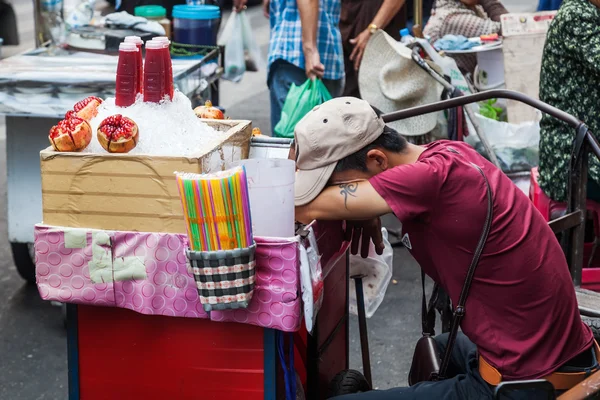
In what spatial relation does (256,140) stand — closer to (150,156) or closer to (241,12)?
(150,156)

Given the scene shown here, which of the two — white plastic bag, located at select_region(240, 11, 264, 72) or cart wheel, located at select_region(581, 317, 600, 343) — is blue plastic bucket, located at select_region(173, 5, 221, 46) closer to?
white plastic bag, located at select_region(240, 11, 264, 72)

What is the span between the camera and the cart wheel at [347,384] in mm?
2871

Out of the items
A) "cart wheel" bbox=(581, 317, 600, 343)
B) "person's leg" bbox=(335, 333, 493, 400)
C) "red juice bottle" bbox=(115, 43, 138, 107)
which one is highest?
"red juice bottle" bbox=(115, 43, 138, 107)

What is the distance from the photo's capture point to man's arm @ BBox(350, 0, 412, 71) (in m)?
5.79

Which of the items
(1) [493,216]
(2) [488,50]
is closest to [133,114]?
(1) [493,216]

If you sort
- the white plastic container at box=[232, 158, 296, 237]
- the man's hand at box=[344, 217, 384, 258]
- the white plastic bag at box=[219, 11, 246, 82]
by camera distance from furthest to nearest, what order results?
the white plastic bag at box=[219, 11, 246, 82] → the man's hand at box=[344, 217, 384, 258] → the white plastic container at box=[232, 158, 296, 237]

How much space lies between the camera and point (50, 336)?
442 cm

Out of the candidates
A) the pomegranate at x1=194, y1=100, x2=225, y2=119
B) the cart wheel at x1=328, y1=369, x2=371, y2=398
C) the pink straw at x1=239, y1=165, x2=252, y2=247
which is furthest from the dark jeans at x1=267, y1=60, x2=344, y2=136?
the pink straw at x1=239, y1=165, x2=252, y2=247

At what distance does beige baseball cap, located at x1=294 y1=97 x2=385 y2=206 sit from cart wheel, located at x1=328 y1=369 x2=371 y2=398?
2.50 feet

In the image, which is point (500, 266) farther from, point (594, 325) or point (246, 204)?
point (594, 325)

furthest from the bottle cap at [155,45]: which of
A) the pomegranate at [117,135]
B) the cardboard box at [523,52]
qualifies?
the cardboard box at [523,52]

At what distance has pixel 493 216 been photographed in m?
2.38

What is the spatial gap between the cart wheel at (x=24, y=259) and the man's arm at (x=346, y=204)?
2.71 m

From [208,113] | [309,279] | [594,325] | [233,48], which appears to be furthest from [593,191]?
[233,48]
